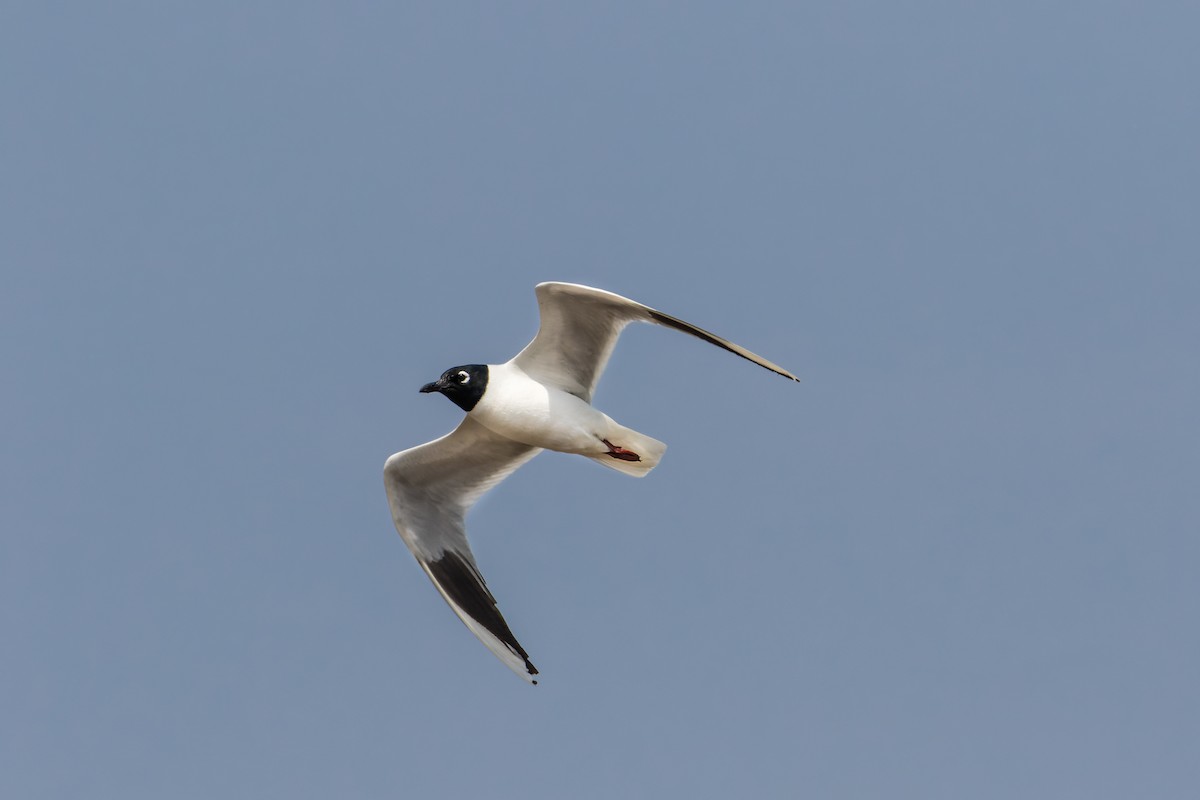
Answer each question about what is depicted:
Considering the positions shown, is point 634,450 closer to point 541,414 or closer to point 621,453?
point 621,453

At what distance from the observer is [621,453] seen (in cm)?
1379

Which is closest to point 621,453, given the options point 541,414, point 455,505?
point 541,414

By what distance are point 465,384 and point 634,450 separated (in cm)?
159

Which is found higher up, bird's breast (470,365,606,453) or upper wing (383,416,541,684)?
bird's breast (470,365,606,453)

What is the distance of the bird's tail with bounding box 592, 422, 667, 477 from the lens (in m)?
13.6

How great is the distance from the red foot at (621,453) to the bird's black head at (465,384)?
3.97 ft

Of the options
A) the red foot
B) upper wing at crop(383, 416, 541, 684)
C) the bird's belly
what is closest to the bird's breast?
the bird's belly

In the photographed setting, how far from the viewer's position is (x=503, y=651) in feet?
47.0

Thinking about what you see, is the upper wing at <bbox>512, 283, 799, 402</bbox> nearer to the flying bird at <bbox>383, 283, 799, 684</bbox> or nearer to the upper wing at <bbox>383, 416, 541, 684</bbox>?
the flying bird at <bbox>383, 283, 799, 684</bbox>

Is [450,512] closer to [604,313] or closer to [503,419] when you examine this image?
[503,419]

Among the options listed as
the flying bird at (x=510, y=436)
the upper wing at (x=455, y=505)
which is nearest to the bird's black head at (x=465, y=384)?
the flying bird at (x=510, y=436)

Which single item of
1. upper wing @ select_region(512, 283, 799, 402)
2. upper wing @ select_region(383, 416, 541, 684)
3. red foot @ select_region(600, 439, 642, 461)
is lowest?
upper wing @ select_region(383, 416, 541, 684)

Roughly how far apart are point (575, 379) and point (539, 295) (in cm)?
101

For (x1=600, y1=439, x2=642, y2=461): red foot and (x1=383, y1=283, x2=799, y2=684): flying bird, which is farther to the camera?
(x1=600, y1=439, x2=642, y2=461): red foot
